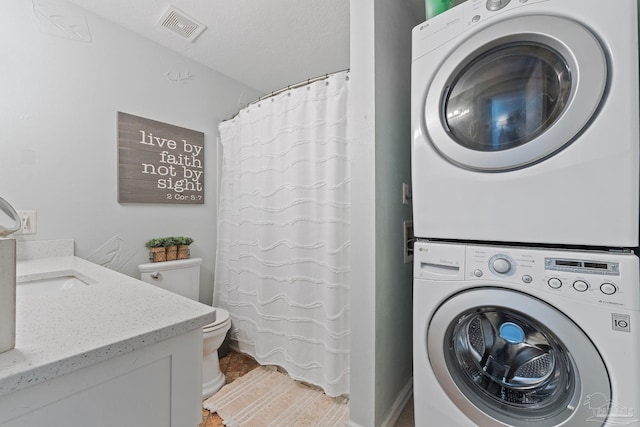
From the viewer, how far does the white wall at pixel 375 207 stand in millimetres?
1089

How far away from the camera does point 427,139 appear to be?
96 centimetres

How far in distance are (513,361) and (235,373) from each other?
1.51 m

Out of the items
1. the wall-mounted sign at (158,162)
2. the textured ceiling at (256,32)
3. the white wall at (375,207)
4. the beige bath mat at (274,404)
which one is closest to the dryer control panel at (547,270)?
the white wall at (375,207)

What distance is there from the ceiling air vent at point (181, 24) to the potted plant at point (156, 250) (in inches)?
53.8

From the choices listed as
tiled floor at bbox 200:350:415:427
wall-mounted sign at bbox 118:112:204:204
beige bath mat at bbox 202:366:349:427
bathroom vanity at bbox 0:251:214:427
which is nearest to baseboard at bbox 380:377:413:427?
tiled floor at bbox 200:350:415:427

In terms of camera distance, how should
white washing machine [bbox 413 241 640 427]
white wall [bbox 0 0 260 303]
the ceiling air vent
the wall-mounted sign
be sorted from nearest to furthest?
white washing machine [bbox 413 241 640 427] → white wall [bbox 0 0 260 303] → the ceiling air vent → the wall-mounted sign

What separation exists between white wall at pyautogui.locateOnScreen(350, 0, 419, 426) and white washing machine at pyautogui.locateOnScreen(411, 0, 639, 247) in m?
0.17

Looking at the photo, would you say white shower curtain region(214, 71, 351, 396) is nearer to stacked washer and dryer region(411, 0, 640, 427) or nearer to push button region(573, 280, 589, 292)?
stacked washer and dryer region(411, 0, 640, 427)

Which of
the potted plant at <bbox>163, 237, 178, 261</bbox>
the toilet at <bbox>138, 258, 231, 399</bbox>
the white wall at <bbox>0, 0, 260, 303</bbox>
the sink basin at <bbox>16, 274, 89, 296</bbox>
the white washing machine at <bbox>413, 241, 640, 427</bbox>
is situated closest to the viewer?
the white washing machine at <bbox>413, 241, 640, 427</bbox>

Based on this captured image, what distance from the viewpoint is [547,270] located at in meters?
0.75

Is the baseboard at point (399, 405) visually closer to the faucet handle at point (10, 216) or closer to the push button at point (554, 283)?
the push button at point (554, 283)

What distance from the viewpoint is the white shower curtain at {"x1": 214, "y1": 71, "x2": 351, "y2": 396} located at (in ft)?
4.51

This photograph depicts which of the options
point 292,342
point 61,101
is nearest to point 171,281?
point 292,342

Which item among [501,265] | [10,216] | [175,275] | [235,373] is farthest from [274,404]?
[10,216]
